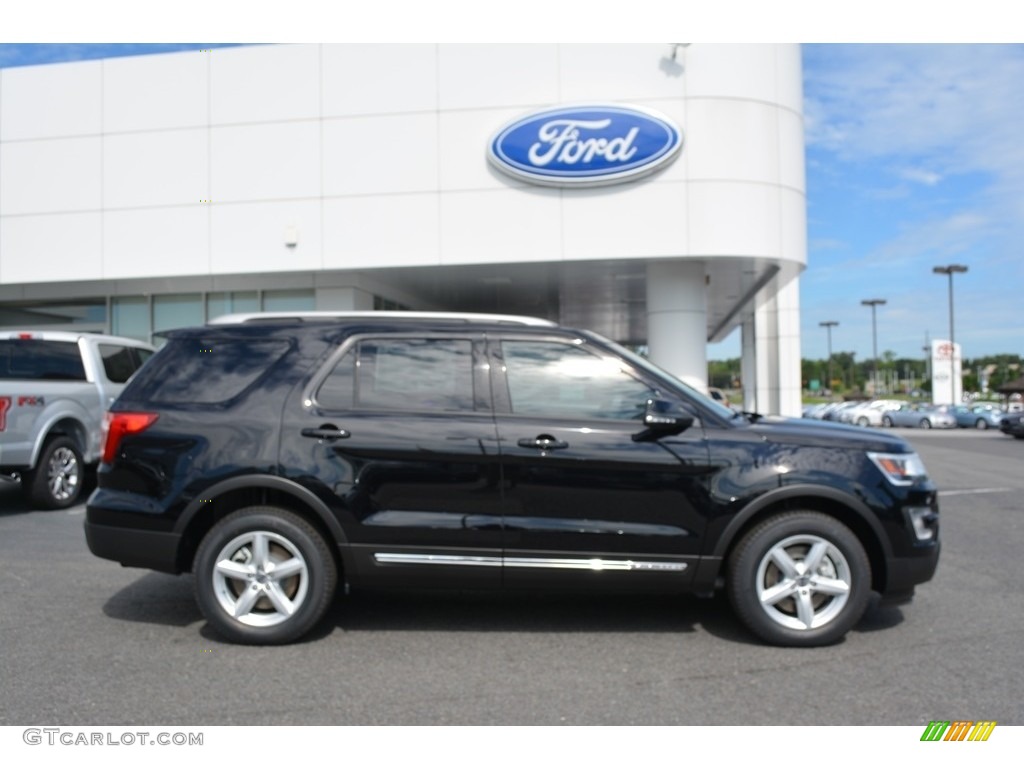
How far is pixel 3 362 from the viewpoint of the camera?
919 centimetres

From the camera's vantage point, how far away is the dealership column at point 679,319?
1573cm

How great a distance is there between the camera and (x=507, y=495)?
4.56 metres

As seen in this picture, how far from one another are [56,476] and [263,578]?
5853mm

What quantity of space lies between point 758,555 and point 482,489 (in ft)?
5.07

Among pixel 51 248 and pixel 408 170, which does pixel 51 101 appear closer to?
pixel 51 248

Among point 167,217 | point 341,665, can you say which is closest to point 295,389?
point 341,665

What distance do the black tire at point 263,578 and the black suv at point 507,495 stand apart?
1cm

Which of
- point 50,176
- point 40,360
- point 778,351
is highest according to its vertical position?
point 50,176

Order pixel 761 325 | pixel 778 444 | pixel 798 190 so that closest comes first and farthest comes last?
pixel 778 444, pixel 798 190, pixel 761 325

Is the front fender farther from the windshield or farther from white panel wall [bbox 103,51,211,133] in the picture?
white panel wall [bbox 103,51,211,133]

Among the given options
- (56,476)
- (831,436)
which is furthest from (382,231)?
(831,436)

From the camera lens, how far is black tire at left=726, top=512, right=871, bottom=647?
14.9 feet

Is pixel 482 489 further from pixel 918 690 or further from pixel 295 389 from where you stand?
pixel 918 690

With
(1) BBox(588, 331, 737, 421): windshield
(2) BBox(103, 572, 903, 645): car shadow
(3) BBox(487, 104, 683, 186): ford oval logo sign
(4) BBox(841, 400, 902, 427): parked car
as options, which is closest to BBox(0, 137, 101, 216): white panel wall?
(3) BBox(487, 104, 683, 186): ford oval logo sign
